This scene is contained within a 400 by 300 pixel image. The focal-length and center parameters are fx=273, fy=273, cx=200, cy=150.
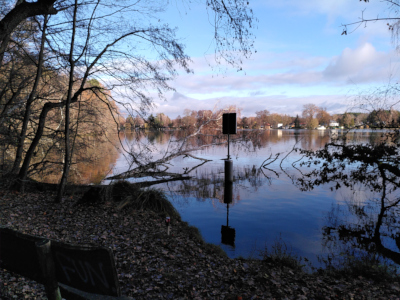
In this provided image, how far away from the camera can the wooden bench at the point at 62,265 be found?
1.93 metres

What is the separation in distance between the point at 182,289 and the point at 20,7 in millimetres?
5960

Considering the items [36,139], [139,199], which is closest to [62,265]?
[139,199]

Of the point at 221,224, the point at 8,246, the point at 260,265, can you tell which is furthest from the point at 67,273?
the point at 221,224

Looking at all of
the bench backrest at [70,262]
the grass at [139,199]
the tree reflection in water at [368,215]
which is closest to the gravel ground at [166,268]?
the grass at [139,199]

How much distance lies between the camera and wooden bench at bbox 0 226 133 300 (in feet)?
6.34

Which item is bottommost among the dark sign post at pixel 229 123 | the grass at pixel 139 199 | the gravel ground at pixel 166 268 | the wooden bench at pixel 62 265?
the gravel ground at pixel 166 268

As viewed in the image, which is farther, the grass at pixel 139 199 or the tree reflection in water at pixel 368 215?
the grass at pixel 139 199

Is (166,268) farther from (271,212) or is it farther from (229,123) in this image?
(229,123)

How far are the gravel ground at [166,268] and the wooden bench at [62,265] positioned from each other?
5.86 feet

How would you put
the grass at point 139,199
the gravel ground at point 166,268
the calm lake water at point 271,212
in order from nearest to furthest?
the gravel ground at point 166,268
the calm lake water at point 271,212
the grass at point 139,199

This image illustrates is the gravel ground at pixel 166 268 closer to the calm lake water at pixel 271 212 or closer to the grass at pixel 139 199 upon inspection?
the grass at pixel 139 199

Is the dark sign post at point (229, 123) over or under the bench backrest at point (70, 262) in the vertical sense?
over

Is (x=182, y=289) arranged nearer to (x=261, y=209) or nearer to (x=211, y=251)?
(x=211, y=251)

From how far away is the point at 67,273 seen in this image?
2105 millimetres
